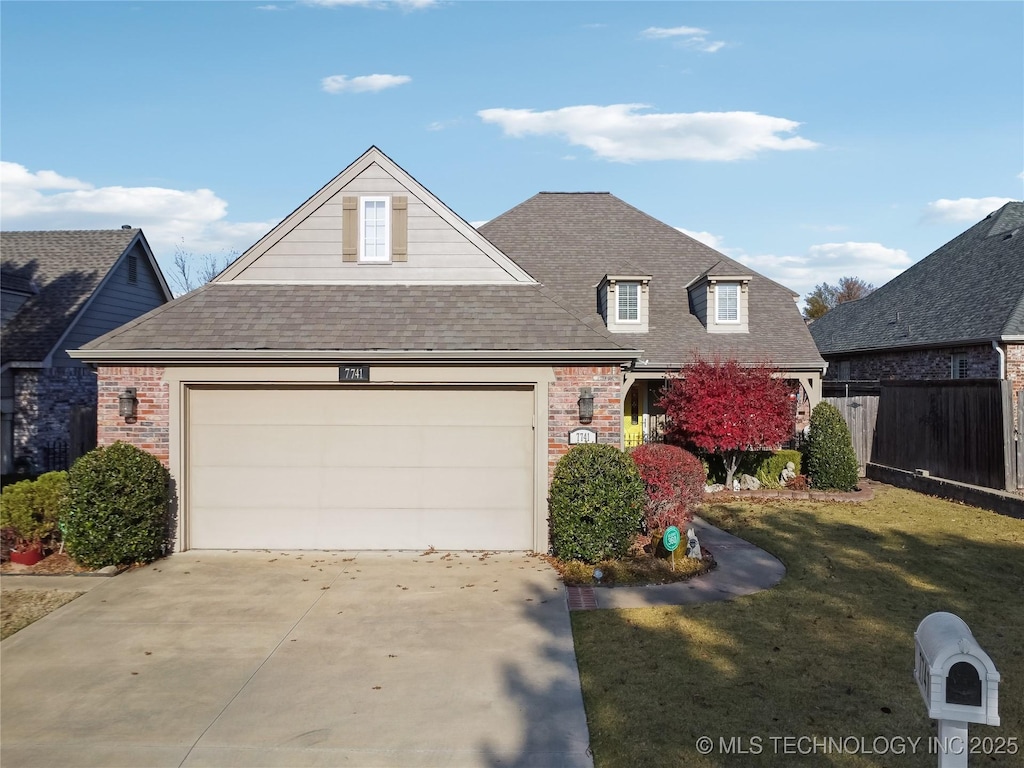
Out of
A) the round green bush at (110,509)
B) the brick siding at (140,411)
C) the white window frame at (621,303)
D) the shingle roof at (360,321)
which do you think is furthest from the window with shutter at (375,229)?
the white window frame at (621,303)

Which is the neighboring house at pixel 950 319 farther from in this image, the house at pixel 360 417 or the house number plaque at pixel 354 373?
the house number plaque at pixel 354 373

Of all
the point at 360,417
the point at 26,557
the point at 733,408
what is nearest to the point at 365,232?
the point at 360,417

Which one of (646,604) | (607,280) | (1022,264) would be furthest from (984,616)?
(1022,264)

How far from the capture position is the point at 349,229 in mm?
11852

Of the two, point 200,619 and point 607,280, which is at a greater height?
point 607,280

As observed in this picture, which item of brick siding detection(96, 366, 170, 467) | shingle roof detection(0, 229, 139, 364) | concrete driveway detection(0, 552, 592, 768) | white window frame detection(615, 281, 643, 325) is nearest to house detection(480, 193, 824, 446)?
white window frame detection(615, 281, 643, 325)

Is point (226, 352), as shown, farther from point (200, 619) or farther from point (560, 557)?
point (560, 557)

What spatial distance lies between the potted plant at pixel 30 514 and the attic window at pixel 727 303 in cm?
1537

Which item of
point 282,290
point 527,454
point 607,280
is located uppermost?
point 607,280

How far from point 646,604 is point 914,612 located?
2920mm

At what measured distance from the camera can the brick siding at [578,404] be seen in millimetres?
10273

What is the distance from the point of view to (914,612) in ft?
25.3

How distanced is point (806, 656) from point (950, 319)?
618 inches

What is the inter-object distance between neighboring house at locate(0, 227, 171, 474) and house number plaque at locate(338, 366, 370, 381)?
33.1 ft
